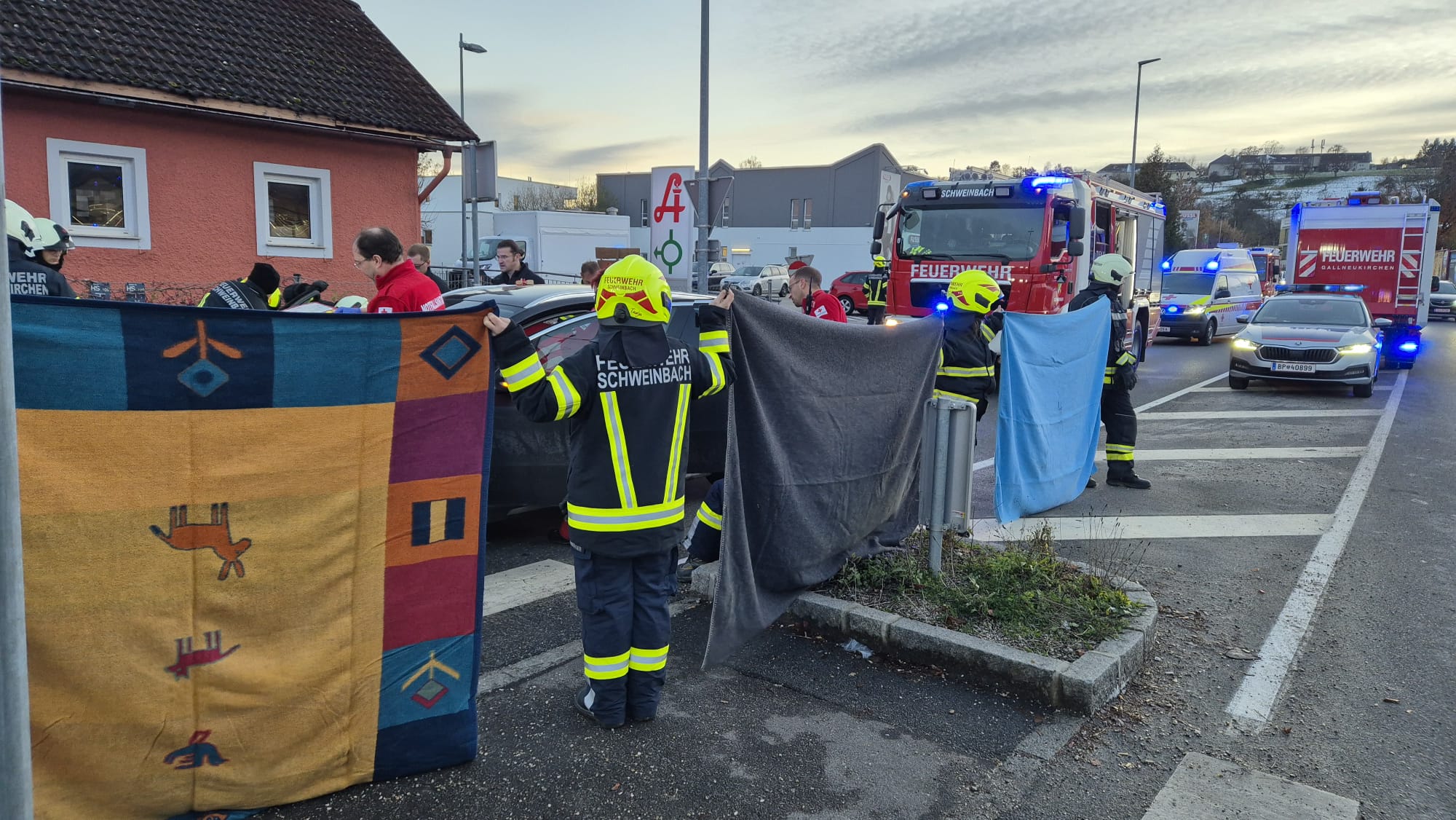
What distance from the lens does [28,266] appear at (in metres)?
5.36

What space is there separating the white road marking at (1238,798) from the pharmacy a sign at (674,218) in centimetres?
935

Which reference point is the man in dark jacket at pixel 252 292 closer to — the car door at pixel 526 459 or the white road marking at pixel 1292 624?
the car door at pixel 526 459

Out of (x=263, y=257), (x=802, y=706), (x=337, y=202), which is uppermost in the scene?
(x=337, y=202)

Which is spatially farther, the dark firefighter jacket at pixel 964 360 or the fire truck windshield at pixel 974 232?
the fire truck windshield at pixel 974 232

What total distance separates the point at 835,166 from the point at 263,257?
4768cm

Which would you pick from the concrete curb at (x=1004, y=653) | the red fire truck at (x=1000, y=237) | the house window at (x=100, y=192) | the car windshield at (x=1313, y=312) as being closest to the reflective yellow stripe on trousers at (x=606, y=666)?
the concrete curb at (x=1004, y=653)

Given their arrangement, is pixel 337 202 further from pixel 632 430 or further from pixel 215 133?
pixel 632 430

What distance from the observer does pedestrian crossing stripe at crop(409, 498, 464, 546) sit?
11.0 feet

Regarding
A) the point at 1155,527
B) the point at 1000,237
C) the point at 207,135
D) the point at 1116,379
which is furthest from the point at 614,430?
the point at 207,135

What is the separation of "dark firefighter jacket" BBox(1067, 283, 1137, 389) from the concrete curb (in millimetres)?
3637

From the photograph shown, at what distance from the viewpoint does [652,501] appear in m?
3.80

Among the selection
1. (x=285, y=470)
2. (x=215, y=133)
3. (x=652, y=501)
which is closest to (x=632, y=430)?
(x=652, y=501)

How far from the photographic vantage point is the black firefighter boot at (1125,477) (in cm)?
850

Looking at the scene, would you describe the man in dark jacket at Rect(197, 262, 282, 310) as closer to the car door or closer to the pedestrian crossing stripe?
the car door
